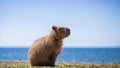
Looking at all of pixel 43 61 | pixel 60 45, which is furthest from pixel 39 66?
pixel 60 45

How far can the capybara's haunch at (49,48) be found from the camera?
20.1 m

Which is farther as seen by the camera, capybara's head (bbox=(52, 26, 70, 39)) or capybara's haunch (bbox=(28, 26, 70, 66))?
capybara's haunch (bbox=(28, 26, 70, 66))

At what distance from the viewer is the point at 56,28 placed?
20.2 meters

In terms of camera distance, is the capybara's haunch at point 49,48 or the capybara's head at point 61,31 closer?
the capybara's head at point 61,31

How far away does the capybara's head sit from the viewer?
19837 millimetres

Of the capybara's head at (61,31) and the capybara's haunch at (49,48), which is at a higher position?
the capybara's head at (61,31)

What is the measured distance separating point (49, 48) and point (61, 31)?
3.94 feet

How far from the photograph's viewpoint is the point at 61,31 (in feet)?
65.5

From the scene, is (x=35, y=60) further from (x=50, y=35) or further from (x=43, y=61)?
(x=50, y=35)

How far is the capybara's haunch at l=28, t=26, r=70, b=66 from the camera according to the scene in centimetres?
2006

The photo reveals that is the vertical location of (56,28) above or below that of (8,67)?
above

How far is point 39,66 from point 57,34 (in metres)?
2.11

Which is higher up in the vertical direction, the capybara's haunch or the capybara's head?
the capybara's head

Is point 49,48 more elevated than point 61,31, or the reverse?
point 61,31
